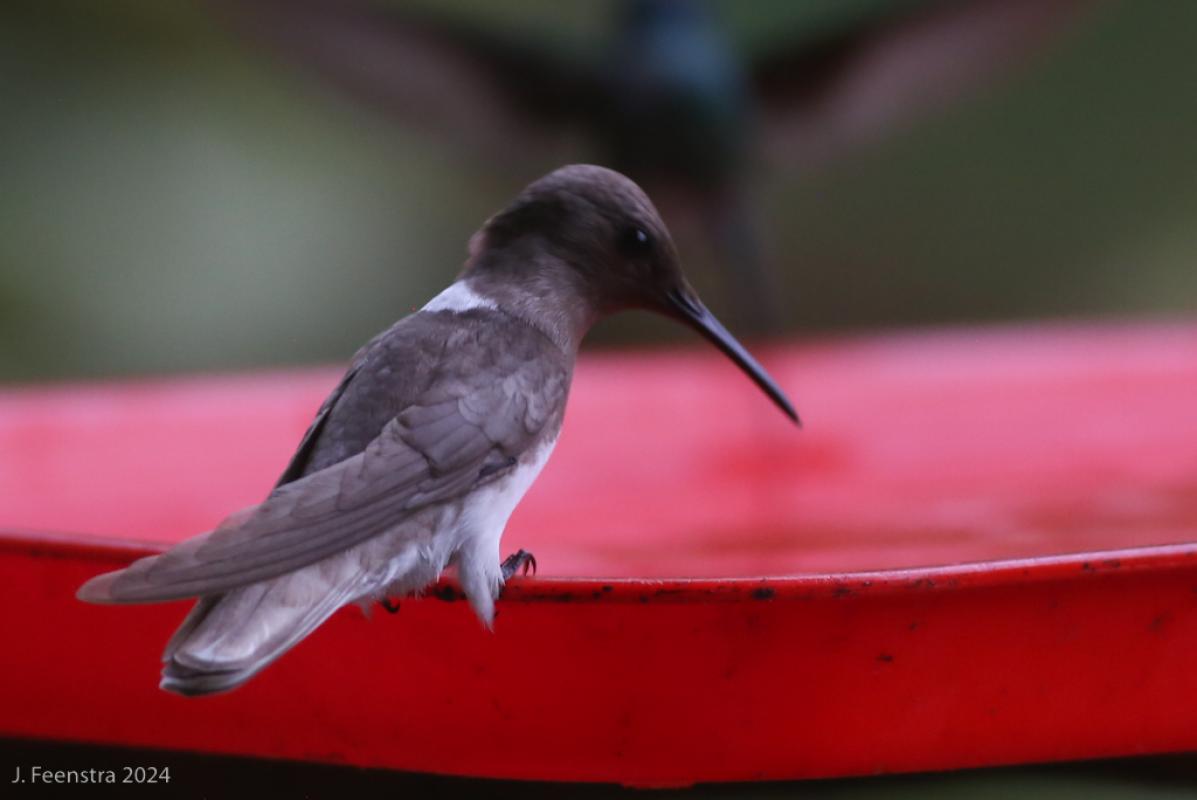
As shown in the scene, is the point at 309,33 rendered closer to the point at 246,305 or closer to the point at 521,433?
the point at 246,305

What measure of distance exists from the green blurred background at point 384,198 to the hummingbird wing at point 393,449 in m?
2.08

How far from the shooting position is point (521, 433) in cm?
139

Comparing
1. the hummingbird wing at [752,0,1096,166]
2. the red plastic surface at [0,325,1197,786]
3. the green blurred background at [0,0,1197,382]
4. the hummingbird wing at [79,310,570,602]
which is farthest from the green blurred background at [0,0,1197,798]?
the red plastic surface at [0,325,1197,786]

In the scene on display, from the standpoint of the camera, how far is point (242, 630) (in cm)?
106

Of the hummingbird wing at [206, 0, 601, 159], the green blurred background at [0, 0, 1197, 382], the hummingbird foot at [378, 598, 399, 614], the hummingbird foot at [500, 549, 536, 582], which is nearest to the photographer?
the hummingbird foot at [378, 598, 399, 614]

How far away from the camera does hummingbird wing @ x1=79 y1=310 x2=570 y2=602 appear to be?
3.40 feet

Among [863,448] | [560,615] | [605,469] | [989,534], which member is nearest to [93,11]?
[605,469]

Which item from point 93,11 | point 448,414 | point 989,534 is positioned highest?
point 93,11

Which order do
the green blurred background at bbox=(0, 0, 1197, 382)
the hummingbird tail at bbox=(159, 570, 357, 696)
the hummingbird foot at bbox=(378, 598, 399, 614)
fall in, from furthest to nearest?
the green blurred background at bbox=(0, 0, 1197, 382) < the hummingbird foot at bbox=(378, 598, 399, 614) < the hummingbird tail at bbox=(159, 570, 357, 696)

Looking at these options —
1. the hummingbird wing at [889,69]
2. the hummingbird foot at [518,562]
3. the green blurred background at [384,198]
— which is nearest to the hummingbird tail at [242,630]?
the hummingbird foot at [518,562]

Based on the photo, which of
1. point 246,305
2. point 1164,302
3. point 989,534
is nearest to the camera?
point 989,534

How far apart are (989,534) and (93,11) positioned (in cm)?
251

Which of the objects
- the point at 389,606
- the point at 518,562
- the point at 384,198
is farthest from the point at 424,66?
the point at 389,606

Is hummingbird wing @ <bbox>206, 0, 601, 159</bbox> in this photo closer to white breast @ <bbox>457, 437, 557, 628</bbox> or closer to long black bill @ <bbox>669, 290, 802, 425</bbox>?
long black bill @ <bbox>669, 290, 802, 425</bbox>
